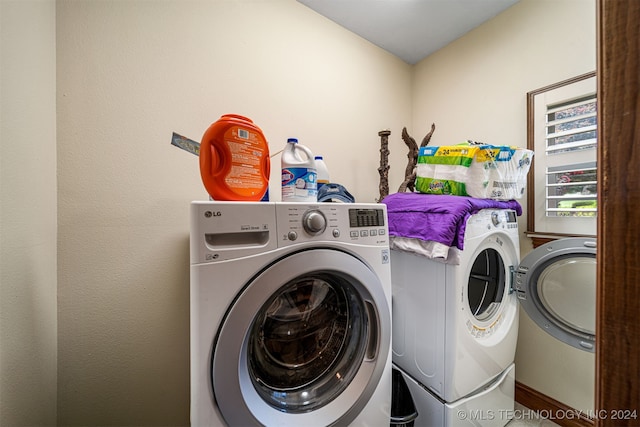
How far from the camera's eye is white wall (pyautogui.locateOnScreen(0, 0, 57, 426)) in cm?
56

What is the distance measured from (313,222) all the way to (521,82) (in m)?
1.60

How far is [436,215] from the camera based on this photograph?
3.09ft

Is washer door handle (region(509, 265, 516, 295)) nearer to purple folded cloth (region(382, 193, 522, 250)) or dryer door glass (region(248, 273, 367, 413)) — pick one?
purple folded cloth (region(382, 193, 522, 250))

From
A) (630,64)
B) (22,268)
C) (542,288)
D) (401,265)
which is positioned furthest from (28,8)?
(542,288)

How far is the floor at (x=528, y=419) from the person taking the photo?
117 centimetres

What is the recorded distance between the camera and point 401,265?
114 centimetres

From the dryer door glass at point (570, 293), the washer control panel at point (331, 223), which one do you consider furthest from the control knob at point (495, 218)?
the washer control panel at point (331, 223)

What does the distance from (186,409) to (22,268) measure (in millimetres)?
850

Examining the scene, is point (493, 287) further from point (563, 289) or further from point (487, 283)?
point (563, 289)

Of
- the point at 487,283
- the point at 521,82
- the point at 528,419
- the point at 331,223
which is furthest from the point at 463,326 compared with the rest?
the point at 521,82

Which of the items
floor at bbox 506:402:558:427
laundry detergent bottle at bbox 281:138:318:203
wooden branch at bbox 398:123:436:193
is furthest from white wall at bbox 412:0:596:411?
laundry detergent bottle at bbox 281:138:318:203

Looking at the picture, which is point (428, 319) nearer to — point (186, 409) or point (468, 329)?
point (468, 329)

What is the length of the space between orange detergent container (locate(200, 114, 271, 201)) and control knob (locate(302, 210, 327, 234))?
0.17m

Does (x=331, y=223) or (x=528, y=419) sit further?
(x=528, y=419)
